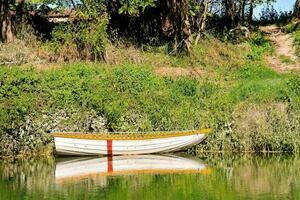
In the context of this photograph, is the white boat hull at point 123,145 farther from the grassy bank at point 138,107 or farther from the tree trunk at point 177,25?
the tree trunk at point 177,25

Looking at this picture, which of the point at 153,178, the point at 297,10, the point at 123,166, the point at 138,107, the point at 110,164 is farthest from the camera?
the point at 297,10

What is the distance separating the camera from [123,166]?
22000 mm

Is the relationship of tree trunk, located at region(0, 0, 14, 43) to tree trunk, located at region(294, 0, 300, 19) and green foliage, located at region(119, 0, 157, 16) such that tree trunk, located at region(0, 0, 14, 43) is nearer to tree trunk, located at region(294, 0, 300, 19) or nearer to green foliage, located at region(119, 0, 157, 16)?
green foliage, located at region(119, 0, 157, 16)

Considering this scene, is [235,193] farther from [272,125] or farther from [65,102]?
[65,102]

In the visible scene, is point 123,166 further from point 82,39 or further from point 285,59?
point 285,59

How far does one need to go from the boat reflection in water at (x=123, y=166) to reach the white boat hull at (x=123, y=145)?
280 millimetres

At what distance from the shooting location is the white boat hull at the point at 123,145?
23625 millimetres

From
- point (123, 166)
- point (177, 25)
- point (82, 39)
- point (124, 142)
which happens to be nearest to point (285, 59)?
point (177, 25)

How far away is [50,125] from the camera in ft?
80.3

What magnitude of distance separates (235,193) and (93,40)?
15291mm

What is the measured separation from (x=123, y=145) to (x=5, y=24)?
37.1ft

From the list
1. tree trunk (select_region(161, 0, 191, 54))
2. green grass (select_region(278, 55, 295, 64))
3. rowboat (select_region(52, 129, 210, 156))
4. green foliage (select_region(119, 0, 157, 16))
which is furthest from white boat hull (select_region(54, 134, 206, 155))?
green grass (select_region(278, 55, 295, 64))

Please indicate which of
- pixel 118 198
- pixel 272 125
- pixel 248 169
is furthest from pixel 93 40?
pixel 118 198

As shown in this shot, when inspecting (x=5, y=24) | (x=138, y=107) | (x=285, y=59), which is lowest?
(x=138, y=107)
